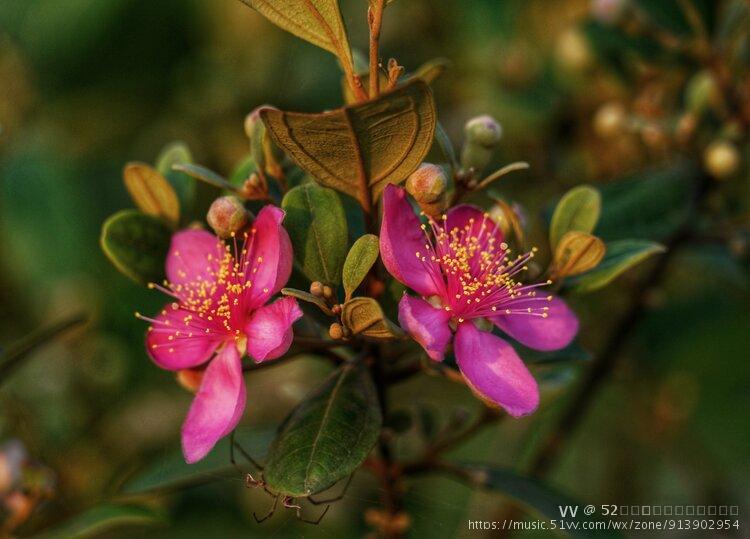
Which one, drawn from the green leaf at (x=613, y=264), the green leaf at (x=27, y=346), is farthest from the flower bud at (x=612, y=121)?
the green leaf at (x=27, y=346)

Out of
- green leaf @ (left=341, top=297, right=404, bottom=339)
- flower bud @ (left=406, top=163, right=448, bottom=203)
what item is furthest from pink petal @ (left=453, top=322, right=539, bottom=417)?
flower bud @ (left=406, top=163, right=448, bottom=203)

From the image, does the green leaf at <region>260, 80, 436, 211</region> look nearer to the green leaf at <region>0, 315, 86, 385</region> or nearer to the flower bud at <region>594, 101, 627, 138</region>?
the green leaf at <region>0, 315, 86, 385</region>

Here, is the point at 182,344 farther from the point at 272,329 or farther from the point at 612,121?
the point at 612,121

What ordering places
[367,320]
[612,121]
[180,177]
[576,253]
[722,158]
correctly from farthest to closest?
[612,121] < [722,158] < [180,177] < [576,253] < [367,320]

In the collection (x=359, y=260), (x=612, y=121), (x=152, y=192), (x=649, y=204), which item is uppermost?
(x=152, y=192)

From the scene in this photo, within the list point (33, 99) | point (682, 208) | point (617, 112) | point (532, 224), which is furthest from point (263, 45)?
point (682, 208)

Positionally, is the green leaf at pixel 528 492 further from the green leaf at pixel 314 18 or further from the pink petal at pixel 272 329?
the green leaf at pixel 314 18

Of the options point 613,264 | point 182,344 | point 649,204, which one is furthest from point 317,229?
point 649,204

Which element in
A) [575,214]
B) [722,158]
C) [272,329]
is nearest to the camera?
[272,329]
